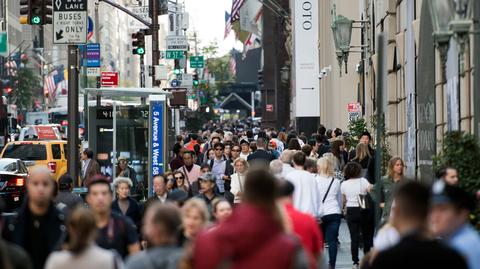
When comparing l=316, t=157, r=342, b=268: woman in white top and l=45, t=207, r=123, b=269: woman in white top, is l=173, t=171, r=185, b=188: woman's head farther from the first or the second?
l=45, t=207, r=123, b=269: woman in white top

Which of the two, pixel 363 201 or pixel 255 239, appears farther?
pixel 363 201

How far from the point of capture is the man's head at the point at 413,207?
8320mm

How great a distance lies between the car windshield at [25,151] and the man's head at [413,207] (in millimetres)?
32694

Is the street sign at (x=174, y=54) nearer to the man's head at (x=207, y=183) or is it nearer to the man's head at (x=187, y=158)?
the man's head at (x=187, y=158)

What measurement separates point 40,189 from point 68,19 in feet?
48.5

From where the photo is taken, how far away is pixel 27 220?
11.7m

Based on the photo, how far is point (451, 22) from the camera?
1579cm

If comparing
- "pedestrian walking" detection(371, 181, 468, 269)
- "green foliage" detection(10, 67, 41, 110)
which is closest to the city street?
"pedestrian walking" detection(371, 181, 468, 269)

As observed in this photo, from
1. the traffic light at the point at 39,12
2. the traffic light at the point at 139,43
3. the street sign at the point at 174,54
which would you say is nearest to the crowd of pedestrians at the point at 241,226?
Result: the traffic light at the point at 39,12

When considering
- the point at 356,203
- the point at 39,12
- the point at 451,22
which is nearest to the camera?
the point at 451,22

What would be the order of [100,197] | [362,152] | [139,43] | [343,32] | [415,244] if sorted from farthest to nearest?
[139,43] → [343,32] → [362,152] → [100,197] → [415,244]

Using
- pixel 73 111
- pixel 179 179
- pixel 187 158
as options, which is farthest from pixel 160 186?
pixel 73 111

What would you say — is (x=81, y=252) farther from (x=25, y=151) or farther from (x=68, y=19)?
(x=25, y=151)

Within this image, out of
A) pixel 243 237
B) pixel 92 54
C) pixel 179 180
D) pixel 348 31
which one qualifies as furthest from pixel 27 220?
pixel 92 54
